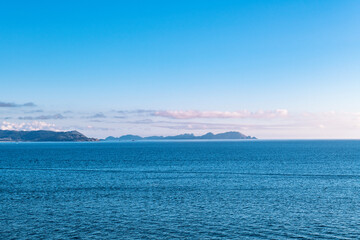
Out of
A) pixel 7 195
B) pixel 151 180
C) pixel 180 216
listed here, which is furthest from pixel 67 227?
pixel 151 180

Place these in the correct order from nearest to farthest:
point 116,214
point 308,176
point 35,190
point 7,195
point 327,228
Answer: point 327,228 → point 116,214 → point 7,195 → point 35,190 → point 308,176

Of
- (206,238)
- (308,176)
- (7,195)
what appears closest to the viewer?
(206,238)

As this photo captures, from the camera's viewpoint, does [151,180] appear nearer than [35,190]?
No

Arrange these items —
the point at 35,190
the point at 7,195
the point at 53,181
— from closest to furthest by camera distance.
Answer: the point at 7,195 → the point at 35,190 → the point at 53,181

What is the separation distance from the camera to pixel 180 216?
1751 inches

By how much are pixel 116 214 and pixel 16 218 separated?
38.8 feet

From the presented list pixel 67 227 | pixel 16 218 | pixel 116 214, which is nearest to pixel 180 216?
pixel 116 214

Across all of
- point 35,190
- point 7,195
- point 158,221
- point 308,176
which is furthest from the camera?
point 308,176

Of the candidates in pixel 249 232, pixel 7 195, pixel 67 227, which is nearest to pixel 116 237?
pixel 67 227

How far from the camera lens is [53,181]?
78.4 metres

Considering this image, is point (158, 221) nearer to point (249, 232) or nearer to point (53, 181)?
point (249, 232)

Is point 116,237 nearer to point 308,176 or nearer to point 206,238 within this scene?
point 206,238

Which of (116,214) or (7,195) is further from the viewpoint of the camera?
(7,195)

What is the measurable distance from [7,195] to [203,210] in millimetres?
33488
